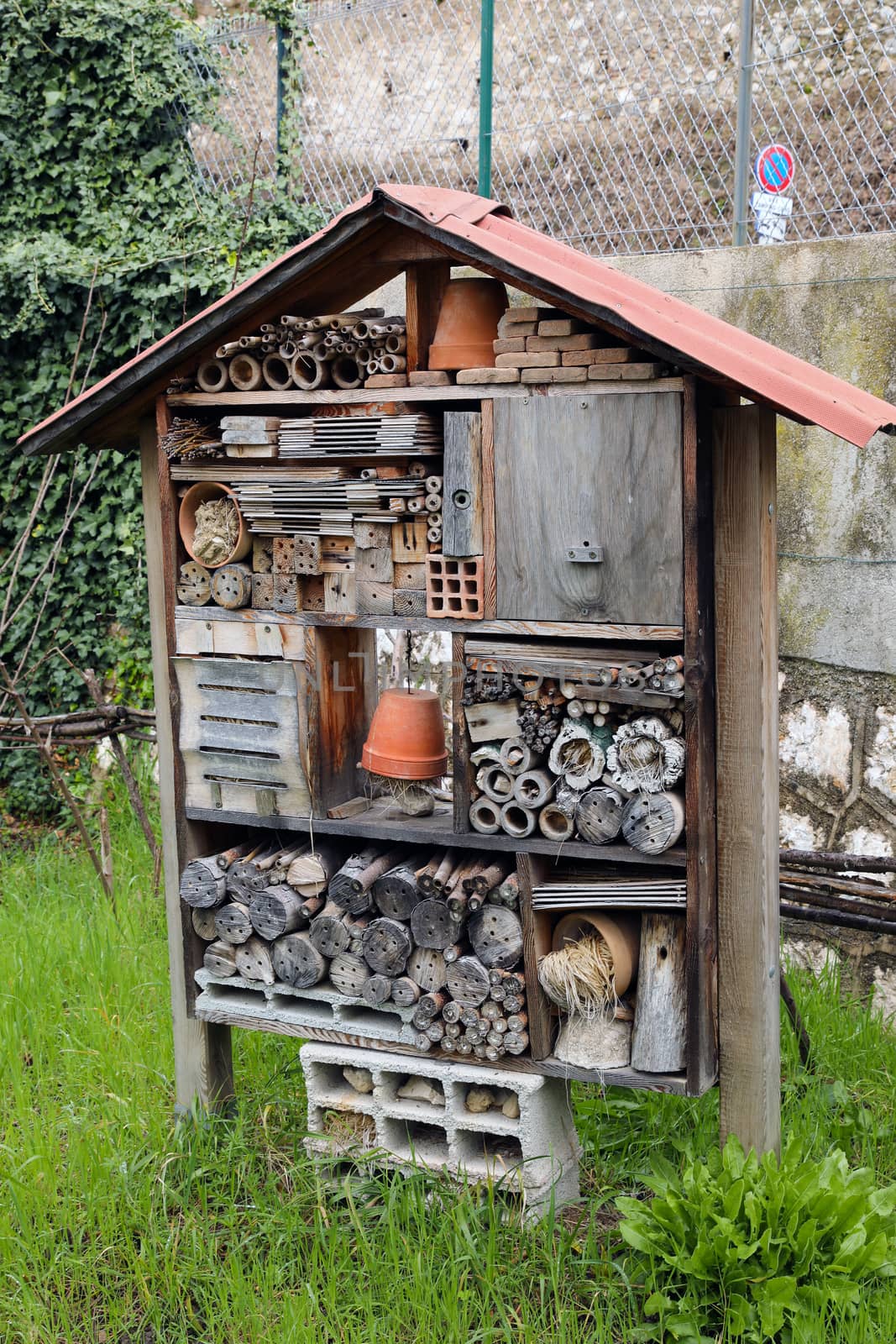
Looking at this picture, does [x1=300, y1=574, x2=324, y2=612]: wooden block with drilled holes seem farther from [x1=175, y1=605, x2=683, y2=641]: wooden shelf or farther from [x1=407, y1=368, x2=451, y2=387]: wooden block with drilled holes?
[x1=407, y1=368, x2=451, y2=387]: wooden block with drilled holes

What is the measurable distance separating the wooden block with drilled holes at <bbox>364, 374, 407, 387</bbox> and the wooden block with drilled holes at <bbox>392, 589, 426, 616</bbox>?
559 mm

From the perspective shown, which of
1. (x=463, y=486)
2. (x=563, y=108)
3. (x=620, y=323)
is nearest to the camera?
(x=620, y=323)

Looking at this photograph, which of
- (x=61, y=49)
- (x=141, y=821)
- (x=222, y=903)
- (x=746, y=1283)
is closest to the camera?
(x=746, y=1283)

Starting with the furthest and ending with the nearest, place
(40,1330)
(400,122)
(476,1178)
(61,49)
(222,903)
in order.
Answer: (400,122)
(61,49)
(222,903)
(476,1178)
(40,1330)

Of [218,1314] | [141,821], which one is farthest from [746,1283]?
[141,821]

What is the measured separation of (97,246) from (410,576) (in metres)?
4.81

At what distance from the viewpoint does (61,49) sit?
7195 mm

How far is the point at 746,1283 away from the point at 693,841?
1.09 metres

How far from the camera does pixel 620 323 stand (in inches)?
115

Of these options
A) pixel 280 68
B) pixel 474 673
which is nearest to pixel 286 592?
pixel 474 673

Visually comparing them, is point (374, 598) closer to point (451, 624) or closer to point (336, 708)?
point (451, 624)

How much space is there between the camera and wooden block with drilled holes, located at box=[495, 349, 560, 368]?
10.4 ft

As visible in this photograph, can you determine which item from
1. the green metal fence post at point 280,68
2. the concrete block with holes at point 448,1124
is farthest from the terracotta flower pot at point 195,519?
the green metal fence post at point 280,68

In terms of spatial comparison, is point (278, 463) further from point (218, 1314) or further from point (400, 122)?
point (400, 122)
